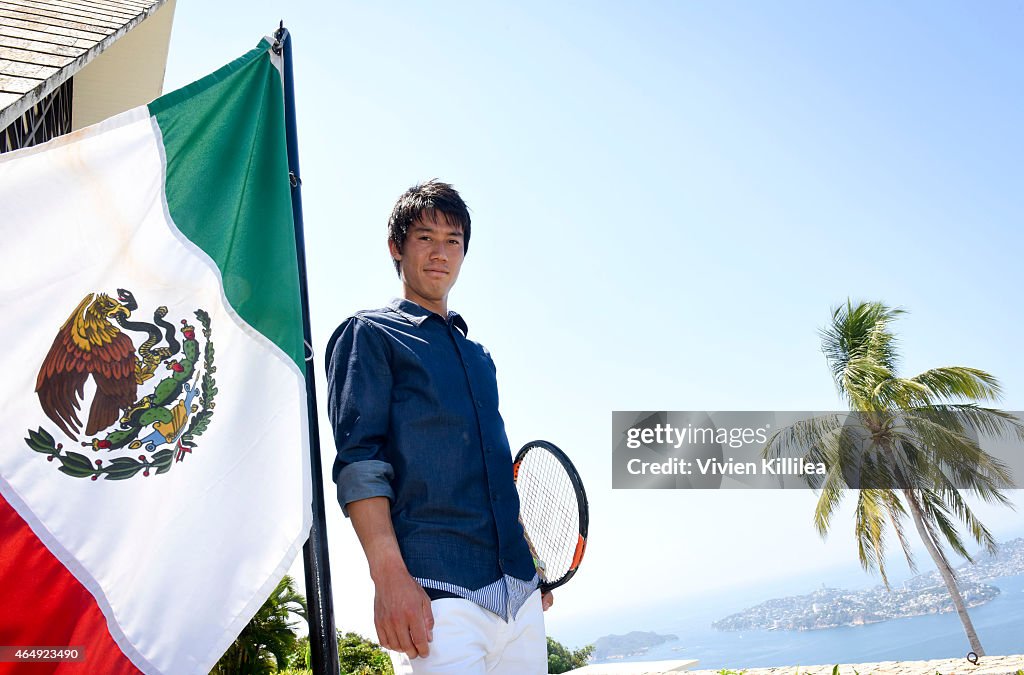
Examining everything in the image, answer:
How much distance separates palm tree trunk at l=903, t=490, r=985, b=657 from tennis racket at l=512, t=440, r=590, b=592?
24238 millimetres

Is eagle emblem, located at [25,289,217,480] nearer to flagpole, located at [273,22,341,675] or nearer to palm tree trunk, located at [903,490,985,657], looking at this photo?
flagpole, located at [273,22,341,675]

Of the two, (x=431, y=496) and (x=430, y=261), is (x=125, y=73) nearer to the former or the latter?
(x=430, y=261)

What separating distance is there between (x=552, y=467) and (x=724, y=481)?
33690 millimetres

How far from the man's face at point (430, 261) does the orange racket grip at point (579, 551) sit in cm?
97

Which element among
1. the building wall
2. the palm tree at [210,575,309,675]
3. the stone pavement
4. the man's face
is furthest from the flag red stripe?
the palm tree at [210,575,309,675]

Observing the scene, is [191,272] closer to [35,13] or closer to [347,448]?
[347,448]

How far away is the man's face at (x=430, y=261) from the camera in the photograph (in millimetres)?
2619

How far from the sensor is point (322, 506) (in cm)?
243

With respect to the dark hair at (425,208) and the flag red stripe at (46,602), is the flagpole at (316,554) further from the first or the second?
the flag red stripe at (46,602)

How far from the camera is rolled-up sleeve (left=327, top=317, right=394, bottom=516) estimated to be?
2.14 m

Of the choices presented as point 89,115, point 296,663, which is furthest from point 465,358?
point 296,663

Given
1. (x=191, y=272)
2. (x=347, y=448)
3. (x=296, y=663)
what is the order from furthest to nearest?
1. (x=296, y=663)
2. (x=191, y=272)
3. (x=347, y=448)

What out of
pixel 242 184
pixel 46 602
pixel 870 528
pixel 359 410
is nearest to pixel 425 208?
pixel 242 184

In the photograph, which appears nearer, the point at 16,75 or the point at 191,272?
the point at 191,272
